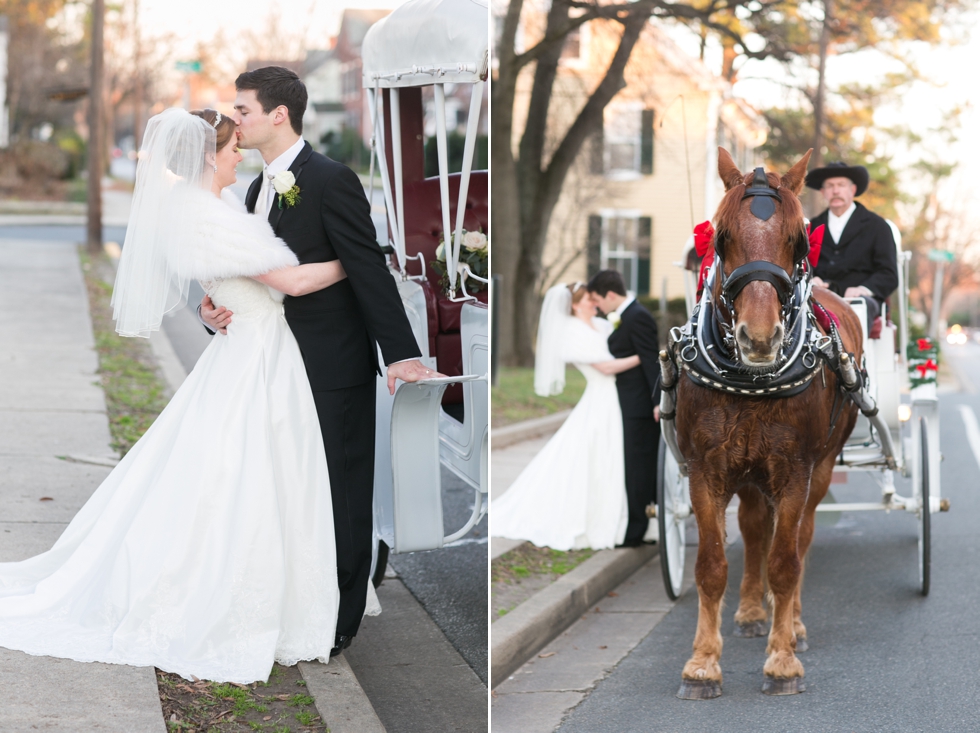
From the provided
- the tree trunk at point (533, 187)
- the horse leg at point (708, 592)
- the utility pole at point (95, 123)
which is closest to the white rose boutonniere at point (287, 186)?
the horse leg at point (708, 592)

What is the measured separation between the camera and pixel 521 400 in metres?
15.8

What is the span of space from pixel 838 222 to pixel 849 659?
311 cm

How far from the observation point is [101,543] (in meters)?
4.68

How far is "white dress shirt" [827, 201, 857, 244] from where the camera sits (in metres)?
7.55

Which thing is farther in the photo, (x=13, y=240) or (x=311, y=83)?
(x=311, y=83)

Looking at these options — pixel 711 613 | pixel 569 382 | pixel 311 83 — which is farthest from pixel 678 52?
pixel 311 83

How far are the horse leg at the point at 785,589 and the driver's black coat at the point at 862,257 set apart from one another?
2593 mm

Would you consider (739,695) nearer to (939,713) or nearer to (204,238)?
(939,713)

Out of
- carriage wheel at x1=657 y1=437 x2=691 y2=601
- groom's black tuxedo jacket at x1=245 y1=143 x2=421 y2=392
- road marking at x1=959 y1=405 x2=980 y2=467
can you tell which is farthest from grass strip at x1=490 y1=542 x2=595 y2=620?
road marking at x1=959 y1=405 x2=980 y2=467

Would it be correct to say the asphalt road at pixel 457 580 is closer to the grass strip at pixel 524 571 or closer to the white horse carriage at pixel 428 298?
the grass strip at pixel 524 571

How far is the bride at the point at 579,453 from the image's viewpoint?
779 cm

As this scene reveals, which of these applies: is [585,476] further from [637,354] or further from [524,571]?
[524,571]

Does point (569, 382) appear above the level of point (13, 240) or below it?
below

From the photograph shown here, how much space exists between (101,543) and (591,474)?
3.89 m
